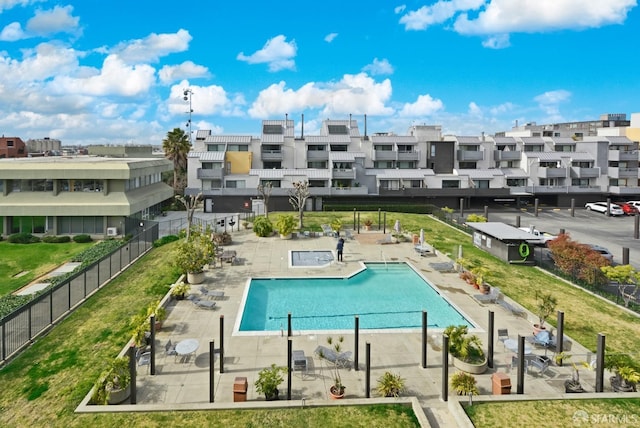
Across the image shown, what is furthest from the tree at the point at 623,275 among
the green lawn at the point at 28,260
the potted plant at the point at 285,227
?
the green lawn at the point at 28,260

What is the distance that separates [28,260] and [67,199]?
9.37 m

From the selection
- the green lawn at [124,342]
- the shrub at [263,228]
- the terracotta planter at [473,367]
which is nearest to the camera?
the green lawn at [124,342]

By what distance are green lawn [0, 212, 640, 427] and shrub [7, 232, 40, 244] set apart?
628 inches

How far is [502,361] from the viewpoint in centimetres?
1669

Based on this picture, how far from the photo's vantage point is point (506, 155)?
7131 cm

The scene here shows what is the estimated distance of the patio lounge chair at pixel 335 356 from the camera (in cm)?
1603

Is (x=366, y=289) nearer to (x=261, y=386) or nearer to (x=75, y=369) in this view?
(x=261, y=386)

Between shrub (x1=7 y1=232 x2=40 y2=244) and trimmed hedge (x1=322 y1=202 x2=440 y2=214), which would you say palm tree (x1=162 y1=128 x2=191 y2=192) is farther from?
shrub (x1=7 y1=232 x2=40 y2=244)

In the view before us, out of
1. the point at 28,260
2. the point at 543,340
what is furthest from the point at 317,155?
the point at 543,340

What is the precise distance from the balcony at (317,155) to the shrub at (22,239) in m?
36.8

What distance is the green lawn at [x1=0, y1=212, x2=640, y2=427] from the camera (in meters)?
12.8

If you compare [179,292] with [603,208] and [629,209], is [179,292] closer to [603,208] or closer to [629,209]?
[603,208]

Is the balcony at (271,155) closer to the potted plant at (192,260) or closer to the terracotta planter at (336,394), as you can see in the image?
the potted plant at (192,260)

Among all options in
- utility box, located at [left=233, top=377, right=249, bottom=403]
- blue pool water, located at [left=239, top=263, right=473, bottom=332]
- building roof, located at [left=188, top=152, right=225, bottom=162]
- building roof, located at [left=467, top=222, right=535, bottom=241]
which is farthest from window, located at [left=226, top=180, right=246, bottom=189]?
utility box, located at [left=233, top=377, right=249, bottom=403]
